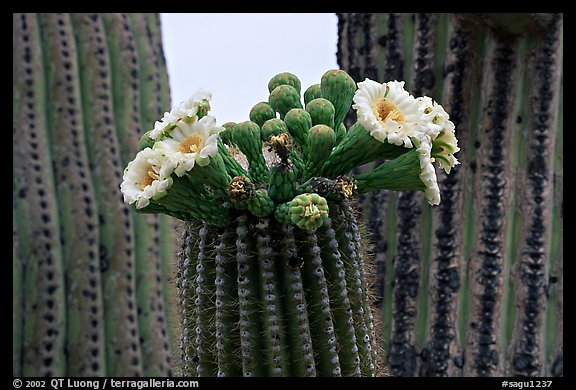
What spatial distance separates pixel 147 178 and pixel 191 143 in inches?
3.7

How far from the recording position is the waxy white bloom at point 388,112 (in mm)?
1139

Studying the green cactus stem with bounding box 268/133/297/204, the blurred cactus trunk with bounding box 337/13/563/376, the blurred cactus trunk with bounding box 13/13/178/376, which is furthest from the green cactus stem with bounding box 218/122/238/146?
the blurred cactus trunk with bounding box 13/13/178/376

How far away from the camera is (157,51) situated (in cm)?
303

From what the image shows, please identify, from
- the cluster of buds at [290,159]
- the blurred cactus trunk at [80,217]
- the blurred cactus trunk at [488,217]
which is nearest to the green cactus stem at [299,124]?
the cluster of buds at [290,159]

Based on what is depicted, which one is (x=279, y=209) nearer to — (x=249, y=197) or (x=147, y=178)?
(x=249, y=197)

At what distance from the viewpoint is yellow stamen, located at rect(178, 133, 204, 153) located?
114 centimetres

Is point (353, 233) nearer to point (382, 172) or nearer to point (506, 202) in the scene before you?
point (382, 172)

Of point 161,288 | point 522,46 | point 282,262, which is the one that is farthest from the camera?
point 161,288

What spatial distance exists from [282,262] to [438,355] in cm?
126

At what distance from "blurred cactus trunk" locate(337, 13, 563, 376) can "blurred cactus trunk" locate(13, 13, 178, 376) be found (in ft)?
2.97

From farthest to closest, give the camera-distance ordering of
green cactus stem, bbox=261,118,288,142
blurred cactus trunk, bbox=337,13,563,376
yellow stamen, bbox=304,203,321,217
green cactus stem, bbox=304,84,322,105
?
blurred cactus trunk, bbox=337,13,563,376
green cactus stem, bbox=304,84,322,105
green cactus stem, bbox=261,118,288,142
yellow stamen, bbox=304,203,321,217

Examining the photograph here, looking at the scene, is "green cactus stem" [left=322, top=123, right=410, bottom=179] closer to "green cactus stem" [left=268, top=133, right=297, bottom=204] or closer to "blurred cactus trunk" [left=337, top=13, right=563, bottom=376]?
"green cactus stem" [left=268, top=133, right=297, bottom=204]

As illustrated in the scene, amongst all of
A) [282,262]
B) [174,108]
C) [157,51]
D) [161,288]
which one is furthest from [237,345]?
[157,51]

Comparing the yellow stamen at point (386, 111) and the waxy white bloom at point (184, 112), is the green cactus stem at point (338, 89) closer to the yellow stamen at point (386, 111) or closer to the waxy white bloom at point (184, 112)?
the yellow stamen at point (386, 111)
